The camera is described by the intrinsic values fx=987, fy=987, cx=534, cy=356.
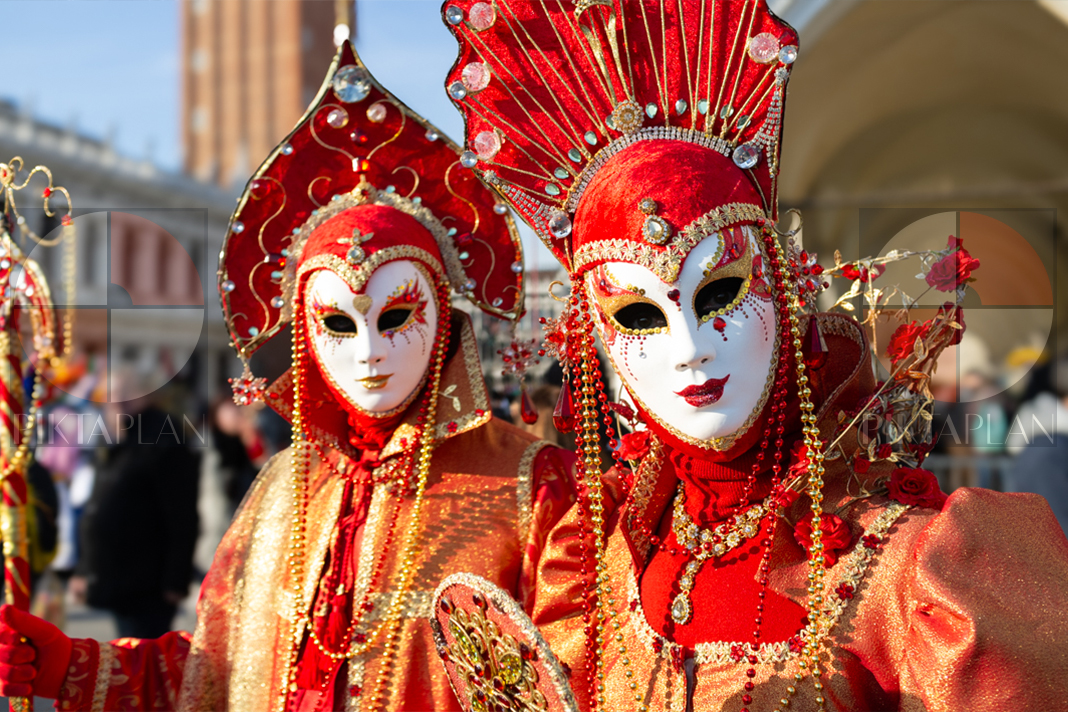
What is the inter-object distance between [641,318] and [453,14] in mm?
761

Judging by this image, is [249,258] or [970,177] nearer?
[249,258]

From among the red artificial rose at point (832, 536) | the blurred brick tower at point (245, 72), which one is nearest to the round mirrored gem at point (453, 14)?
the red artificial rose at point (832, 536)

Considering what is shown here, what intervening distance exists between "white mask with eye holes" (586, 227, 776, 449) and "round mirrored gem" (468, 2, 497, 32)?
1.99 feet

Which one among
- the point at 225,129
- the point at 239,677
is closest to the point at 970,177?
the point at 239,677

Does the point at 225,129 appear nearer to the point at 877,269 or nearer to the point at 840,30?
the point at 840,30

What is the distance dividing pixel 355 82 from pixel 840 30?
4.20 meters

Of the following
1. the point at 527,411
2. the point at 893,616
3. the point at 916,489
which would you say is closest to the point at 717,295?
the point at 916,489

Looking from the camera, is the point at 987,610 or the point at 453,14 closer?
the point at 987,610

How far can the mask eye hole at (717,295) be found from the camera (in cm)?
167

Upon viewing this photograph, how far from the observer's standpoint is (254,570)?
2.61 metres

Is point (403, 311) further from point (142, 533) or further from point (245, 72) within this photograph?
point (245, 72)

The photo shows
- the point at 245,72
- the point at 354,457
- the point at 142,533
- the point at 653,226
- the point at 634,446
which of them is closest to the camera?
the point at 653,226

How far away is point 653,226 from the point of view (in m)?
1.64

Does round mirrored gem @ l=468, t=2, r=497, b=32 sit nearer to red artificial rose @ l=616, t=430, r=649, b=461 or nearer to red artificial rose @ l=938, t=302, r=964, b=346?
red artificial rose @ l=616, t=430, r=649, b=461
